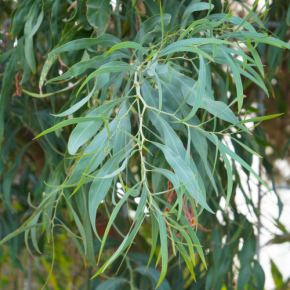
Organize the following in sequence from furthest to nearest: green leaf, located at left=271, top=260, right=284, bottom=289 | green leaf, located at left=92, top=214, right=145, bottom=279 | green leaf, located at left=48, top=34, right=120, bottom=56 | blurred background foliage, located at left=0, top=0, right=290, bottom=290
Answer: green leaf, located at left=271, top=260, right=284, bottom=289, blurred background foliage, located at left=0, top=0, right=290, bottom=290, green leaf, located at left=48, top=34, right=120, bottom=56, green leaf, located at left=92, top=214, right=145, bottom=279

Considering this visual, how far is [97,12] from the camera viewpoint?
43cm

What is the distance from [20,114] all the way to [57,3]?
358 millimetres

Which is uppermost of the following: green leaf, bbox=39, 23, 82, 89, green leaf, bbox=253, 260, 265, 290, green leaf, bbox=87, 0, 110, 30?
green leaf, bbox=87, 0, 110, 30

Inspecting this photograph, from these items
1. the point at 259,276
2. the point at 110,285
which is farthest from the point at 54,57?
the point at 259,276

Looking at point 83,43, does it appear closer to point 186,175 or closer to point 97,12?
point 97,12

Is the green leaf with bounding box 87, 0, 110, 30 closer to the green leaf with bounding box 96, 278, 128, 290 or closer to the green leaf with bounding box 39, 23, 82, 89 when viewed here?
the green leaf with bounding box 39, 23, 82, 89

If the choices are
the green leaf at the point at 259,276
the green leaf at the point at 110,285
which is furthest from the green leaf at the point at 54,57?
the green leaf at the point at 259,276

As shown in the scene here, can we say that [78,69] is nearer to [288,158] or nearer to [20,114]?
[20,114]

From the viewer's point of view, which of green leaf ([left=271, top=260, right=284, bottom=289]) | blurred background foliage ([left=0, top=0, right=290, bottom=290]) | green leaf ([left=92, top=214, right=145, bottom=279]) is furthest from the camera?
green leaf ([left=271, top=260, right=284, bottom=289])

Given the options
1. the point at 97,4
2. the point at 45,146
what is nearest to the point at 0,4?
the point at 45,146

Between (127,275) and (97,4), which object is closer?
(97,4)

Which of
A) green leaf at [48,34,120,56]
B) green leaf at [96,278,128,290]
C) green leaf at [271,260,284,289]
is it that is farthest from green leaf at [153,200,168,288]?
green leaf at [271,260,284,289]

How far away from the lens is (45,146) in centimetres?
69

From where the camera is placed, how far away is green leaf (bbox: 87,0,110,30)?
424 mm
